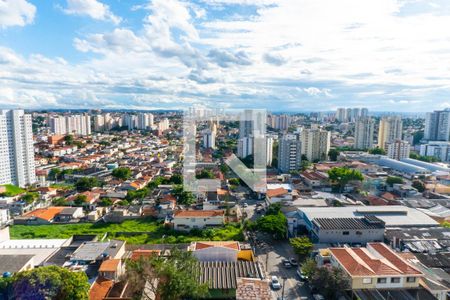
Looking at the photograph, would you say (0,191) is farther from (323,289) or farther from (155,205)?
(323,289)

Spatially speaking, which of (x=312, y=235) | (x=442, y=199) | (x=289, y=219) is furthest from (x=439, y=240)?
(x=442, y=199)

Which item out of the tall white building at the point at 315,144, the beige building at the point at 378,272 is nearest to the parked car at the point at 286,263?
the beige building at the point at 378,272

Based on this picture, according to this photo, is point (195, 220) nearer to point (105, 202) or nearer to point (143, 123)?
point (105, 202)

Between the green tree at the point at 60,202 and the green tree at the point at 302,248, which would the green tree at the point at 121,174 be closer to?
the green tree at the point at 60,202

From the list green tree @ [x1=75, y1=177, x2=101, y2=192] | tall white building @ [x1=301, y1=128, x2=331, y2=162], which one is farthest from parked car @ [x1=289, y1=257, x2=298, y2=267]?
tall white building @ [x1=301, y1=128, x2=331, y2=162]

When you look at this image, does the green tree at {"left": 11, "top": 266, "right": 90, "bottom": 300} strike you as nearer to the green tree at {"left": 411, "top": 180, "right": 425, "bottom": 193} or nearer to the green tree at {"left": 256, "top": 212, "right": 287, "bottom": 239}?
the green tree at {"left": 256, "top": 212, "right": 287, "bottom": 239}

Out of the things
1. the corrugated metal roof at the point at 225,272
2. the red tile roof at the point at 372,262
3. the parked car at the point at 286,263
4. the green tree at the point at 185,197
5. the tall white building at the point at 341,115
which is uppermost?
the tall white building at the point at 341,115
